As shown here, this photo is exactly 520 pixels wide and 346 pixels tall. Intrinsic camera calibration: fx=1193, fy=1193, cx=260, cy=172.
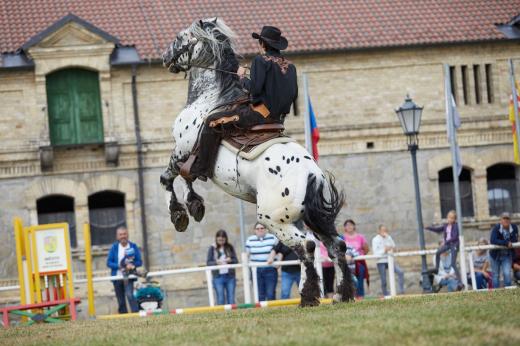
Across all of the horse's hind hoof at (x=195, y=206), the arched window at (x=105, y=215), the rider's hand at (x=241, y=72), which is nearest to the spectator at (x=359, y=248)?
the horse's hind hoof at (x=195, y=206)

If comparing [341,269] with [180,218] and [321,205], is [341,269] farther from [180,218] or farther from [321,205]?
[180,218]

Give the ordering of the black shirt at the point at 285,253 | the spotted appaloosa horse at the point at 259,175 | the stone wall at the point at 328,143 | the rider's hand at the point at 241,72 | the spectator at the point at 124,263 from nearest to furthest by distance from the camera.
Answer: the spotted appaloosa horse at the point at 259,175, the rider's hand at the point at 241,72, the black shirt at the point at 285,253, the spectator at the point at 124,263, the stone wall at the point at 328,143

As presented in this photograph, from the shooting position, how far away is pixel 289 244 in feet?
44.5

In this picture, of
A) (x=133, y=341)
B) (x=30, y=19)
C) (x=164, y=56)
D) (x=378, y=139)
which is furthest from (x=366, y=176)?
(x=133, y=341)

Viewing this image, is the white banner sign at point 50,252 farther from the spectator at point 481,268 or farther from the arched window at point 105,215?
the arched window at point 105,215

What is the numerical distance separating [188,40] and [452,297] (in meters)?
4.43

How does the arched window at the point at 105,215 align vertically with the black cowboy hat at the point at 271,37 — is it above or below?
below

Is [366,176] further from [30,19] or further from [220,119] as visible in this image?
[220,119]

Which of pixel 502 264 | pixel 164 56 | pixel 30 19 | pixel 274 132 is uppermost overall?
pixel 30 19

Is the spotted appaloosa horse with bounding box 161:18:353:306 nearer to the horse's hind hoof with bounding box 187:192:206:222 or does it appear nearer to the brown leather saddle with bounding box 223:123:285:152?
the horse's hind hoof with bounding box 187:192:206:222

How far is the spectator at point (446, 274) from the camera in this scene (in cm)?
2522

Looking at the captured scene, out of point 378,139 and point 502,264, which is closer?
point 502,264

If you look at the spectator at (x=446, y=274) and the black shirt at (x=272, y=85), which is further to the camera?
the spectator at (x=446, y=274)

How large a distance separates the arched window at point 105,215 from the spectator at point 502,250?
1517 cm
